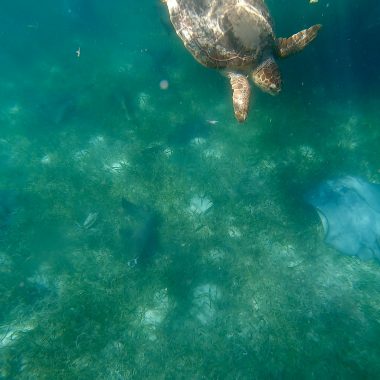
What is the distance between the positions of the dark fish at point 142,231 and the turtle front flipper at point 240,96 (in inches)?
113

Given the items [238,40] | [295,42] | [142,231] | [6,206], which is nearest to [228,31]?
[238,40]

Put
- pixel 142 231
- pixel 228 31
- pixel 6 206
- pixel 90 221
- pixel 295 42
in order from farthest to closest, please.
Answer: pixel 6 206, pixel 90 221, pixel 295 42, pixel 142 231, pixel 228 31

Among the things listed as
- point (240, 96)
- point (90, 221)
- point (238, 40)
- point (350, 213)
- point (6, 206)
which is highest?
point (238, 40)

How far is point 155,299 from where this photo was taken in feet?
16.7

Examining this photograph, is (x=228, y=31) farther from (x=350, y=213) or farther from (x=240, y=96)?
(x=350, y=213)

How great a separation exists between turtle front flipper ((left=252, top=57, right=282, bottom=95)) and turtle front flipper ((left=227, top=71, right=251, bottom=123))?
12.0 inches

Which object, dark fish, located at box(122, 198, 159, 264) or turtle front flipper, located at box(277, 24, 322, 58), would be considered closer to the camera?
dark fish, located at box(122, 198, 159, 264)

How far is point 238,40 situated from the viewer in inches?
205

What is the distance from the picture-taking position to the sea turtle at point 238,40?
5188mm

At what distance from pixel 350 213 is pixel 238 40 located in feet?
14.2

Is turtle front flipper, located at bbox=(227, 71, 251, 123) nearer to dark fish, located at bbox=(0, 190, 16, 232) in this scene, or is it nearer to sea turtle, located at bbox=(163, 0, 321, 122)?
sea turtle, located at bbox=(163, 0, 321, 122)

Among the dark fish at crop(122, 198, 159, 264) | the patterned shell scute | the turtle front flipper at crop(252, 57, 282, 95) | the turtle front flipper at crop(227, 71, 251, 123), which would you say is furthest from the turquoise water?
the patterned shell scute

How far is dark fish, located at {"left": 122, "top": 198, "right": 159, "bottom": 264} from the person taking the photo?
5.46 meters

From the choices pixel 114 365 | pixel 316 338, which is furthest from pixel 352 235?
pixel 114 365
